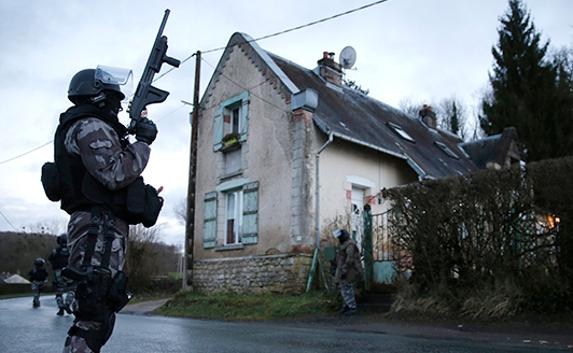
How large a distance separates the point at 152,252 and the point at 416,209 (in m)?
15.1

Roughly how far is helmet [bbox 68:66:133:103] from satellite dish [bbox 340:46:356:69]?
18.5 metres

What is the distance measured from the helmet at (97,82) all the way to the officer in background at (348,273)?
8050 mm

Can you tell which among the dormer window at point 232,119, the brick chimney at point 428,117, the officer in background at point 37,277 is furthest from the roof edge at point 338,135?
the brick chimney at point 428,117

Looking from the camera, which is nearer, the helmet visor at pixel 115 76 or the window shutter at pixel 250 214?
the helmet visor at pixel 115 76

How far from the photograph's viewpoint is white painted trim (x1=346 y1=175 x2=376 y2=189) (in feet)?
52.9

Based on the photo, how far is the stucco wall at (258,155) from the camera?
50.8 feet

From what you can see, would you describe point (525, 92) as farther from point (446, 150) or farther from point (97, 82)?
point (97, 82)

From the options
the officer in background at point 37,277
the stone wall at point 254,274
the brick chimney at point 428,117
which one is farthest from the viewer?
the brick chimney at point 428,117

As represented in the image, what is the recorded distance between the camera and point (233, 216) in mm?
17328

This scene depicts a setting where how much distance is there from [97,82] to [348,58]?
18.6 m

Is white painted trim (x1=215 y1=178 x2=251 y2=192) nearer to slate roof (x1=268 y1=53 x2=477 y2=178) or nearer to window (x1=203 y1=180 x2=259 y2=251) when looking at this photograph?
window (x1=203 y1=180 x2=259 y2=251)

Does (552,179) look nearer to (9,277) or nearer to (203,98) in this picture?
(203,98)

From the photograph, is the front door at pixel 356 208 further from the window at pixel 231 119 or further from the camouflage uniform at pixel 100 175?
the camouflage uniform at pixel 100 175

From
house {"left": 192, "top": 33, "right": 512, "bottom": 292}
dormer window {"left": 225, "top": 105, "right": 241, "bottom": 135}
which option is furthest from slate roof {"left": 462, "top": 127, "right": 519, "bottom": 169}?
dormer window {"left": 225, "top": 105, "right": 241, "bottom": 135}
